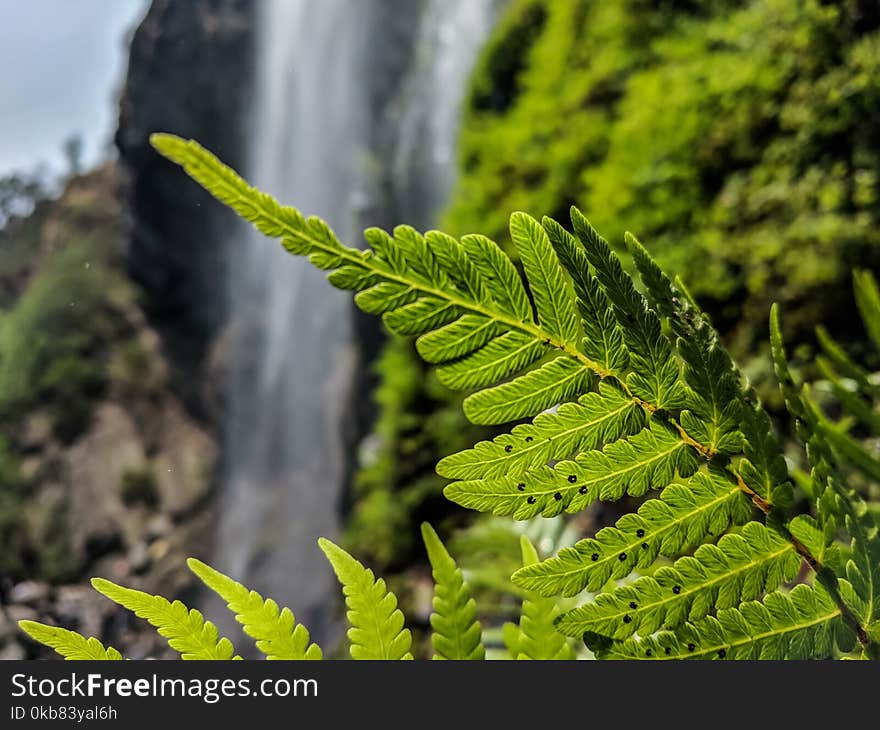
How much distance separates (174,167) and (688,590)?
10.3 feet

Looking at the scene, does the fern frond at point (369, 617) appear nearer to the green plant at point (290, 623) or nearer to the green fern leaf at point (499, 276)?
the green plant at point (290, 623)

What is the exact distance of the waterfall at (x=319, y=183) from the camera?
495 cm

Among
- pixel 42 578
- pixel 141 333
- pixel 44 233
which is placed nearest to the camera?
pixel 42 578

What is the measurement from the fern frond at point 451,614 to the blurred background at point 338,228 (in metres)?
0.22

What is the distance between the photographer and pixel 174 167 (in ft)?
9.61

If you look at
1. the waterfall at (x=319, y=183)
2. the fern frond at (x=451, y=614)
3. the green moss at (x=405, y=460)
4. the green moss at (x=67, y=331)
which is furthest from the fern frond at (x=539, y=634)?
the waterfall at (x=319, y=183)

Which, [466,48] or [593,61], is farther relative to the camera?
[466,48]

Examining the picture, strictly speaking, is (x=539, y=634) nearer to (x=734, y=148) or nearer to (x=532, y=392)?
(x=532, y=392)

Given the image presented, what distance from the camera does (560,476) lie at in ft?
0.74

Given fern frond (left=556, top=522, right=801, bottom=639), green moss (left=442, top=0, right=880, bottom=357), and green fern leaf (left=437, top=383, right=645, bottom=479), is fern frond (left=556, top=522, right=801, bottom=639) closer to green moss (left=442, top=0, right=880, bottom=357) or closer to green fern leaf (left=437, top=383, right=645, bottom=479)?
green fern leaf (left=437, top=383, right=645, bottom=479)
